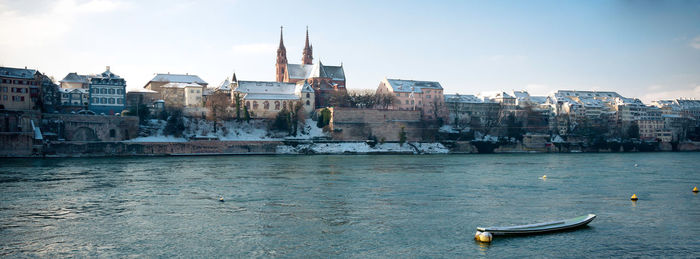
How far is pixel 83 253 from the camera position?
14.1 meters

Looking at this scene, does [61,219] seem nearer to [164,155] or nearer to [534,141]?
[164,155]

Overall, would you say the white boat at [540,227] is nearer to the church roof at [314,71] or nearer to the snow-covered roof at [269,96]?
the snow-covered roof at [269,96]

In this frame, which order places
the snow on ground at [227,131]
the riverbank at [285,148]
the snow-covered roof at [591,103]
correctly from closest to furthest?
the riverbank at [285,148] → the snow on ground at [227,131] → the snow-covered roof at [591,103]

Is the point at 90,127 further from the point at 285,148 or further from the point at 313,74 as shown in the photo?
the point at 313,74

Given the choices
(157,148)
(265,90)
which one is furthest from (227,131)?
(265,90)

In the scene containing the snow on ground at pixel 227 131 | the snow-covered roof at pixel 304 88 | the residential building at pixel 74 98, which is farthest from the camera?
the snow-covered roof at pixel 304 88

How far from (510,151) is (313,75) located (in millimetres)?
29845

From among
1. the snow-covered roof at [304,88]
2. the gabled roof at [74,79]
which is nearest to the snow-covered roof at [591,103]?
the snow-covered roof at [304,88]

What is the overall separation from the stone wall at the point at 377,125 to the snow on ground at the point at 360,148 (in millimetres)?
3169

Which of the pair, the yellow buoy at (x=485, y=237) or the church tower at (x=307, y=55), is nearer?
the yellow buoy at (x=485, y=237)

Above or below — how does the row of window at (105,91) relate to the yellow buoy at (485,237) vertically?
above

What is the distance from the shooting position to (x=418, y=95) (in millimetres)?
80062

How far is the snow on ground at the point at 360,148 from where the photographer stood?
202 feet

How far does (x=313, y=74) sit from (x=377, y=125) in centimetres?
1600
